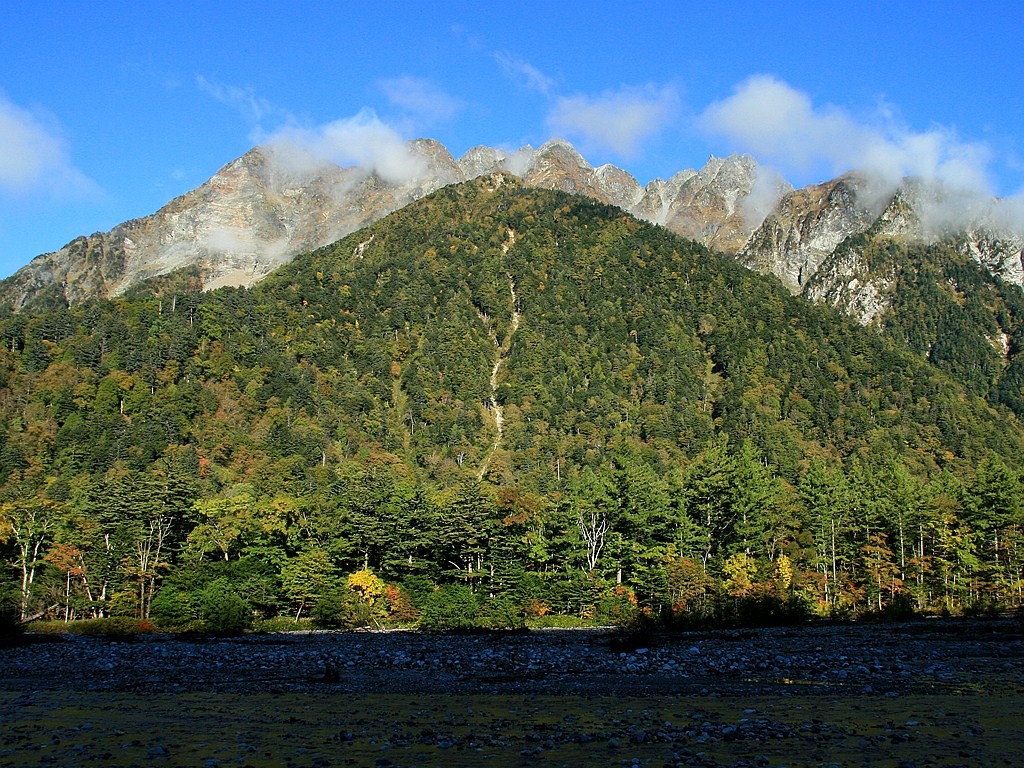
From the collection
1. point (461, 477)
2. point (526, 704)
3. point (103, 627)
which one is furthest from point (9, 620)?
point (461, 477)

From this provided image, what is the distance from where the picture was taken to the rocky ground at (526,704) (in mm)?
13766

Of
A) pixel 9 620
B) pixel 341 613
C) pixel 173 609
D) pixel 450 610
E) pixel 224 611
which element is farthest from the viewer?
pixel 450 610

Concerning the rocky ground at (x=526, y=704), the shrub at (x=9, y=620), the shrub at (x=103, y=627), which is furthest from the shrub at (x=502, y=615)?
the shrub at (x=9, y=620)

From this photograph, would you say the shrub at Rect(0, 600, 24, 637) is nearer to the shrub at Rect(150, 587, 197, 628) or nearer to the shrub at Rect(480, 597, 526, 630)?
the shrub at Rect(150, 587, 197, 628)

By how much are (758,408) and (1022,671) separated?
15155 cm

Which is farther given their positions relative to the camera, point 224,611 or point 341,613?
point 341,613

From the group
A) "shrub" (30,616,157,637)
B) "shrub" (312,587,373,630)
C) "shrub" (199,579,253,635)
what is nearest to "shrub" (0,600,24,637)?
"shrub" (30,616,157,637)

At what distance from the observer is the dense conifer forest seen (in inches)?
2295

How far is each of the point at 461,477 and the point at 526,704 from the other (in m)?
98.0

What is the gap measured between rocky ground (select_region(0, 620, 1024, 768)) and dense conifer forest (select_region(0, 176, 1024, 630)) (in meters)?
20.8

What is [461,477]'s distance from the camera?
117 m

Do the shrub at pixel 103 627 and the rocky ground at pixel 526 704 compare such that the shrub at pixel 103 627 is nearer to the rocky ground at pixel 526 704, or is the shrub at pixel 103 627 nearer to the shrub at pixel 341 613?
the shrub at pixel 341 613

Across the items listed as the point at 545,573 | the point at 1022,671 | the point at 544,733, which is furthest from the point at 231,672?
the point at 545,573

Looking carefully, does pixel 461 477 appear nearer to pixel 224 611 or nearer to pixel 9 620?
pixel 224 611
